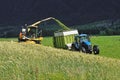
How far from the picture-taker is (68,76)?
931 cm

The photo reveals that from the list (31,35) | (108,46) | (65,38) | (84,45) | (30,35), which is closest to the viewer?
(84,45)

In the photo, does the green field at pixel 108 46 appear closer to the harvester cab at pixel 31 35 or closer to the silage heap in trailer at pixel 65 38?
the silage heap in trailer at pixel 65 38

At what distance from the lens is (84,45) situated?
40.5 m

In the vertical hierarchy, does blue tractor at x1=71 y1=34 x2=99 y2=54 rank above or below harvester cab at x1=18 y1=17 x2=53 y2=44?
below

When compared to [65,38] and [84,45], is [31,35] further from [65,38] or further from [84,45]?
[84,45]

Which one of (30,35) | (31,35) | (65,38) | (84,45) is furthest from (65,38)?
(84,45)

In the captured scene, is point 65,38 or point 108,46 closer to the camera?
point 65,38

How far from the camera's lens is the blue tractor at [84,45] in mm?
39972

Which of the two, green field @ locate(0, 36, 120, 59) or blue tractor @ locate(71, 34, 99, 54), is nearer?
blue tractor @ locate(71, 34, 99, 54)

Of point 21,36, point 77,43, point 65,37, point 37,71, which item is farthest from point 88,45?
point 37,71

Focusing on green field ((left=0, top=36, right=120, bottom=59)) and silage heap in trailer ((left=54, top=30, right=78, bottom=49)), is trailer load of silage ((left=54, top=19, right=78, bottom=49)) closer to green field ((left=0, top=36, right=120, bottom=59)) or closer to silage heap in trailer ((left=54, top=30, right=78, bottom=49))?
silage heap in trailer ((left=54, top=30, right=78, bottom=49))

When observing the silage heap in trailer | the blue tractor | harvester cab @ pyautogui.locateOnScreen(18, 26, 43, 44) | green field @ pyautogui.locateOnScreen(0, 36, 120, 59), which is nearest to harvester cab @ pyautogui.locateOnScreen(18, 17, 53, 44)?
harvester cab @ pyautogui.locateOnScreen(18, 26, 43, 44)

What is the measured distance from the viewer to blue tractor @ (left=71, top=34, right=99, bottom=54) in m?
40.0

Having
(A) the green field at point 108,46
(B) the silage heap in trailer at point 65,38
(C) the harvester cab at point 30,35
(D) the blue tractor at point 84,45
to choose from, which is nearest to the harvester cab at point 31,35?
(C) the harvester cab at point 30,35
